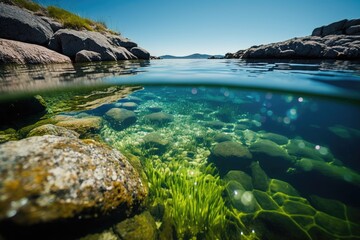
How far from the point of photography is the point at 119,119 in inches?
257

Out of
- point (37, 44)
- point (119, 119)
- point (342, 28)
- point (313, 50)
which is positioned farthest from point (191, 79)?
point (342, 28)

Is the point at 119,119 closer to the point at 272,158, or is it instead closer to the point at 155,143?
the point at 155,143

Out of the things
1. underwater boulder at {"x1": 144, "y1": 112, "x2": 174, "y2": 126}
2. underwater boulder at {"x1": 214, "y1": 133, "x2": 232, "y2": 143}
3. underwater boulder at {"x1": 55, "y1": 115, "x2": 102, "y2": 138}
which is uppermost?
underwater boulder at {"x1": 55, "y1": 115, "x2": 102, "y2": 138}

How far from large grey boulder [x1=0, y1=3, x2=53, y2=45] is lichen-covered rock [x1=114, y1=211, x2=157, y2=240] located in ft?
34.0

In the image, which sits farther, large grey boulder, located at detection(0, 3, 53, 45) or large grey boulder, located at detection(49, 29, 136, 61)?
large grey boulder, located at detection(49, 29, 136, 61)

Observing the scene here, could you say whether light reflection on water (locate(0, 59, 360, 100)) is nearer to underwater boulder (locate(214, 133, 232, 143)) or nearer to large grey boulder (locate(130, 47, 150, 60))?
underwater boulder (locate(214, 133, 232, 143))

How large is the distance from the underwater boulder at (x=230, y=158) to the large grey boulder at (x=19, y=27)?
34.3 feet

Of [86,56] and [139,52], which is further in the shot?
[139,52]

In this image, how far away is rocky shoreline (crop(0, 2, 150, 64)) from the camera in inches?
276

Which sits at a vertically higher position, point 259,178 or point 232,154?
point 232,154

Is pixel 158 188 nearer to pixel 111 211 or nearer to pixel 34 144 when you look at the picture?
pixel 111 211

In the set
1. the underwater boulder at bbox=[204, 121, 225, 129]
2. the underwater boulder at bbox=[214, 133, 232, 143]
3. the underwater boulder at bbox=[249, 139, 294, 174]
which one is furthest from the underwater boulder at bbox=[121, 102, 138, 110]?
the underwater boulder at bbox=[249, 139, 294, 174]

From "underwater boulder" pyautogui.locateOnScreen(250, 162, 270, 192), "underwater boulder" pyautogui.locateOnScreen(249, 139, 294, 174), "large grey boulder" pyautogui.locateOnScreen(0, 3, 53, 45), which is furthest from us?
"large grey boulder" pyautogui.locateOnScreen(0, 3, 53, 45)

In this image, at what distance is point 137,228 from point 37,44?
1108 cm
